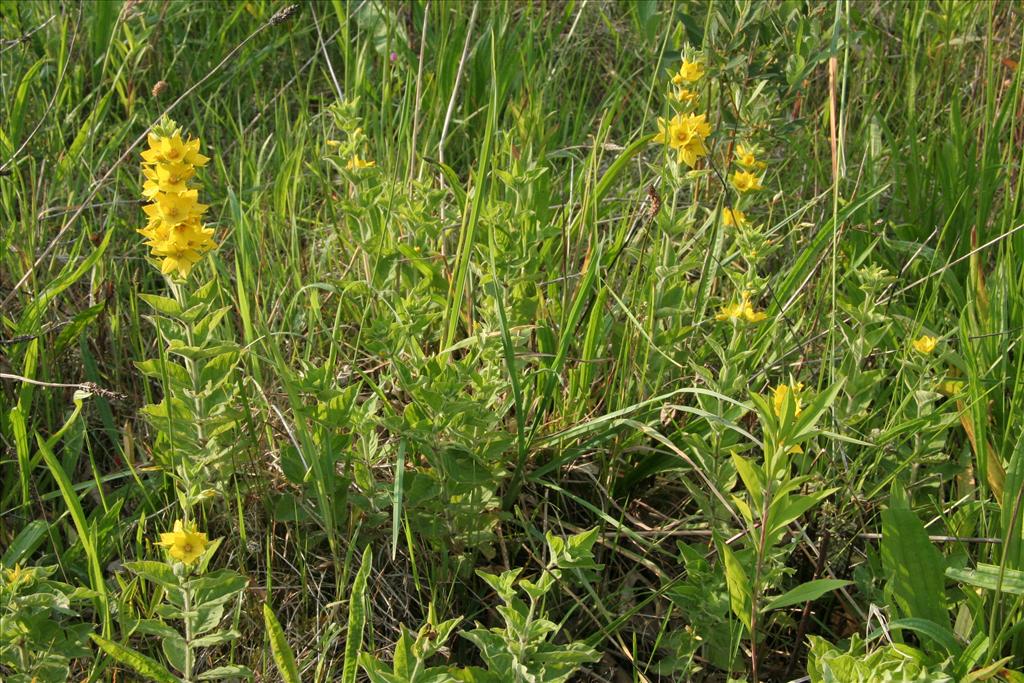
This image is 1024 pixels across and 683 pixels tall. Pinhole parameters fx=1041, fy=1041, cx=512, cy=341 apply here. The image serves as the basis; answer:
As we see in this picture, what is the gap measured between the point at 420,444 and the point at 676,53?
1372 mm

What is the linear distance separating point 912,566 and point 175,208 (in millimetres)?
1279

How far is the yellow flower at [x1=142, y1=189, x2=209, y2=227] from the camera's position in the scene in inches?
62.4

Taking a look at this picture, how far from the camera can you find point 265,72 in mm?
3117

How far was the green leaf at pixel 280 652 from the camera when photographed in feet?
4.90

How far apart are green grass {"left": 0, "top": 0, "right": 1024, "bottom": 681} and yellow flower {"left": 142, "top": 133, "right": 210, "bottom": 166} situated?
0.22m

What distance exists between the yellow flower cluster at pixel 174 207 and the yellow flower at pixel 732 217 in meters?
1.00

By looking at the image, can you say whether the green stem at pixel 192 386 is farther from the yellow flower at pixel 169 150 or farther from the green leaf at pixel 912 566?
the green leaf at pixel 912 566

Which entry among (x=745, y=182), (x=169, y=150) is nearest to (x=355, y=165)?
(x=169, y=150)

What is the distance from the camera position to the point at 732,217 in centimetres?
208

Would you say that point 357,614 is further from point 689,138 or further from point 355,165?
point 689,138

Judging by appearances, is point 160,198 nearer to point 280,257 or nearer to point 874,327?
point 280,257

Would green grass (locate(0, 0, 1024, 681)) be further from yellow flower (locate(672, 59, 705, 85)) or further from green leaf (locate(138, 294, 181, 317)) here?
yellow flower (locate(672, 59, 705, 85))

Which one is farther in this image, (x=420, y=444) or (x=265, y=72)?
(x=265, y=72)

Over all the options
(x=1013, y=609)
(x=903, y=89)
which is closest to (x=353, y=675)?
(x=1013, y=609)
